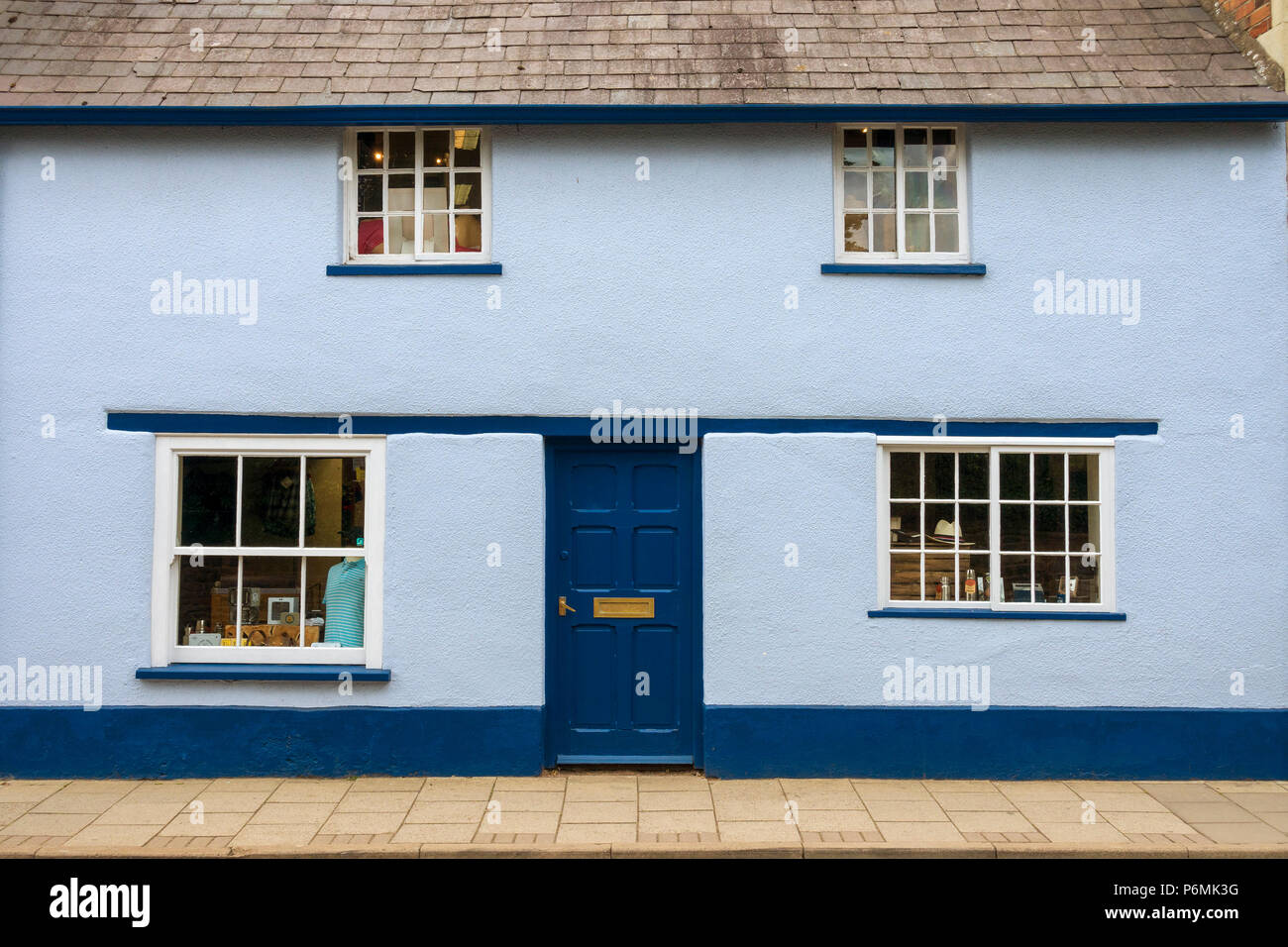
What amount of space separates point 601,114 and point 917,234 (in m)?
2.50

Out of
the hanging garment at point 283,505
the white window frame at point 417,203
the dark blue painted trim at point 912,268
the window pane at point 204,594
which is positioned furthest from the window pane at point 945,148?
the window pane at point 204,594

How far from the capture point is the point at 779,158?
7.17 meters

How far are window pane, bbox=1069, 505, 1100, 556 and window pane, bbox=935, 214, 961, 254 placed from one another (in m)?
2.12

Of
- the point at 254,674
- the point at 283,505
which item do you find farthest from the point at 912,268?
the point at 254,674

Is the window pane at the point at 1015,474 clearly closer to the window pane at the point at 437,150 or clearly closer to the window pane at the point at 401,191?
the window pane at the point at 437,150

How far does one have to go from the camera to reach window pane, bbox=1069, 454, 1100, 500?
712 centimetres

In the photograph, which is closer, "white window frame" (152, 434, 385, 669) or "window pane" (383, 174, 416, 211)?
"white window frame" (152, 434, 385, 669)

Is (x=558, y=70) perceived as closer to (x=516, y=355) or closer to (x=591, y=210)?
(x=591, y=210)

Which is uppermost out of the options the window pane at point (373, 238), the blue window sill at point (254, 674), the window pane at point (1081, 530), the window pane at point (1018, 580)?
the window pane at point (373, 238)

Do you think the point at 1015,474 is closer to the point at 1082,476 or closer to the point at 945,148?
the point at 1082,476

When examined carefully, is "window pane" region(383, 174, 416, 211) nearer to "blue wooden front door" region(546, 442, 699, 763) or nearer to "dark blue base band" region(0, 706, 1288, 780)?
"blue wooden front door" region(546, 442, 699, 763)

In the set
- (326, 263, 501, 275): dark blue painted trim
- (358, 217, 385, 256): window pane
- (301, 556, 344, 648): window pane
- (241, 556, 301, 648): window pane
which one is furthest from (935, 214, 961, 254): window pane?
(241, 556, 301, 648): window pane

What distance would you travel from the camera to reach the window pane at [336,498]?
7129mm

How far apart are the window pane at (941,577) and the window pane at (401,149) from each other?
16.0 feet
